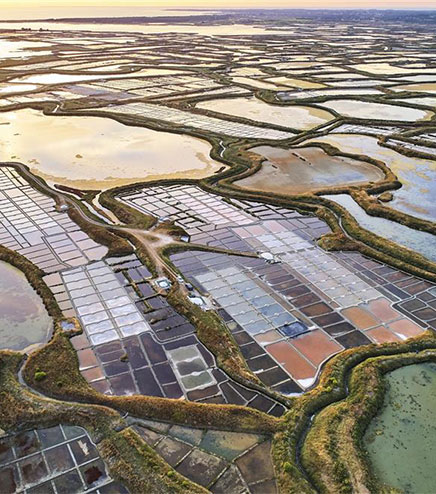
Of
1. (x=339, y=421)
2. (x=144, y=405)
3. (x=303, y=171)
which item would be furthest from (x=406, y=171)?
(x=144, y=405)

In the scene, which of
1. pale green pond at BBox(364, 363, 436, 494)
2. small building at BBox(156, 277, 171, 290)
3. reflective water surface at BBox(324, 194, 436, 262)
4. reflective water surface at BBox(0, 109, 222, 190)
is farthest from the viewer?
reflective water surface at BBox(0, 109, 222, 190)

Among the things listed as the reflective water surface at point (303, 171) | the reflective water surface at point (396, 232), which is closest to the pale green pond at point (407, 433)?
the reflective water surface at point (396, 232)

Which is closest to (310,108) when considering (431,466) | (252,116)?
(252,116)

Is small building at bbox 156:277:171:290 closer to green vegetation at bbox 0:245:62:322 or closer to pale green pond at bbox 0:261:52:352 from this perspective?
green vegetation at bbox 0:245:62:322

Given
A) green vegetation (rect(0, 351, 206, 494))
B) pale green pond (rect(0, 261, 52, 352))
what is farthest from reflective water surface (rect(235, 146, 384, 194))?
green vegetation (rect(0, 351, 206, 494))

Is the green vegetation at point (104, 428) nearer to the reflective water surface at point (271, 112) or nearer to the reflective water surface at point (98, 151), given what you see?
the reflective water surface at point (98, 151)

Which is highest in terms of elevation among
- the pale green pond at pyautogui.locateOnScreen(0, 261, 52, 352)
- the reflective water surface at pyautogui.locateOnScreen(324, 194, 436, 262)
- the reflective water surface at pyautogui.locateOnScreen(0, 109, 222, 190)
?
the reflective water surface at pyautogui.locateOnScreen(324, 194, 436, 262)
